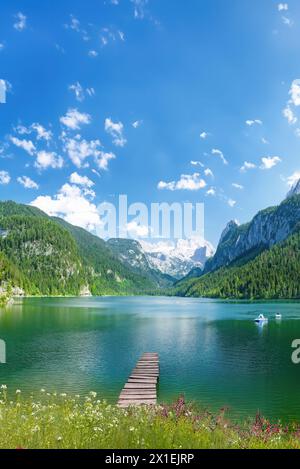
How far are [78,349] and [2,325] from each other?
36273mm

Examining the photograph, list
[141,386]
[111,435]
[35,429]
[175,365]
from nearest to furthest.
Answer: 1. [35,429]
2. [111,435]
3. [141,386]
4. [175,365]

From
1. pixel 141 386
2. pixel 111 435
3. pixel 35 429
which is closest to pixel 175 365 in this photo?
pixel 141 386

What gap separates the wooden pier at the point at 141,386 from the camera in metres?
33.1

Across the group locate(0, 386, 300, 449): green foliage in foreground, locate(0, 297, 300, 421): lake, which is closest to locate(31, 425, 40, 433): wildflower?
locate(0, 386, 300, 449): green foliage in foreground

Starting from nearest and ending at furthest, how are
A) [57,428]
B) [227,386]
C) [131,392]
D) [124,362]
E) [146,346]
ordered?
[57,428]
[131,392]
[227,386]
[124,362]
[146,346]

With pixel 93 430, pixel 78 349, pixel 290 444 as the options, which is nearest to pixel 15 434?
pixel 93 430

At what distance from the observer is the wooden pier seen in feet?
109

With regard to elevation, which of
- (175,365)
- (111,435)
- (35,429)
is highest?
(35,429)

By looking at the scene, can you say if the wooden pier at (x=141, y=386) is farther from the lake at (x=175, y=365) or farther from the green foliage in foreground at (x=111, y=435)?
the green foliage in foreground at (x=111, y=435)

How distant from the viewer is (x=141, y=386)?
125ft

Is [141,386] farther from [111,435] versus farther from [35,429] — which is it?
[35,429]

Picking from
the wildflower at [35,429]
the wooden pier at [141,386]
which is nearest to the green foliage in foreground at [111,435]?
the wildflower at [35,429]
